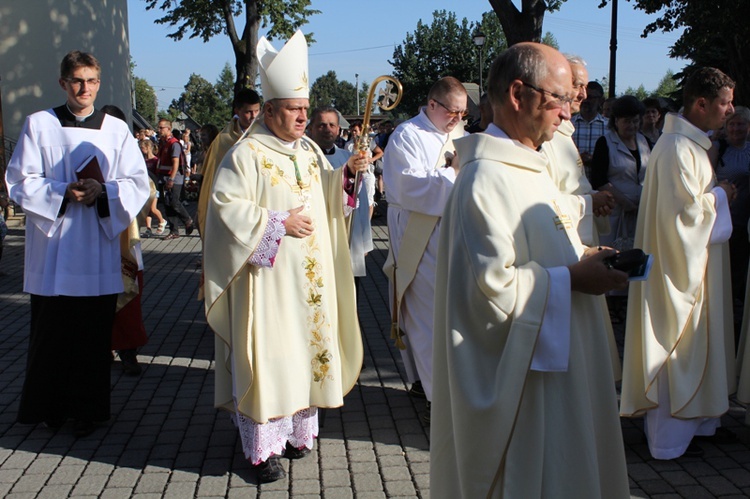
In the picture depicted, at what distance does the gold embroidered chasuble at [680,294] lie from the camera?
430 cm

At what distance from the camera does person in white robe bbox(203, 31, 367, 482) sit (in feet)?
13.5

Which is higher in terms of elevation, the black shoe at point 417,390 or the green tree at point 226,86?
the green tree at point 226,86

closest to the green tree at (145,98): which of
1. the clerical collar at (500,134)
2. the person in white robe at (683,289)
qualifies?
the person in white robe at (683,289)

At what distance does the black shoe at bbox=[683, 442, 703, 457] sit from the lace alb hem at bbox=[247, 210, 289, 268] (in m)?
2.52

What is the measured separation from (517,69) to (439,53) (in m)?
62.2

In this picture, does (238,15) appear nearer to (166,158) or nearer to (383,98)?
(166,158)

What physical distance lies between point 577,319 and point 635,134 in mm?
4682

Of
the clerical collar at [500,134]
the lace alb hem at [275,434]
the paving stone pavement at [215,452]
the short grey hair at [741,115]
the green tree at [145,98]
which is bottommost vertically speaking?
the paving stone pavement at [215,452]

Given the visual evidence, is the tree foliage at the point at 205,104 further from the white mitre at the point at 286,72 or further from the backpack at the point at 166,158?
the white mitre at the point at 286,72

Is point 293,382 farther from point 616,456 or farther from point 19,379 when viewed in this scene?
point 19,379

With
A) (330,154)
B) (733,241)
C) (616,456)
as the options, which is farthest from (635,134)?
(616,456)

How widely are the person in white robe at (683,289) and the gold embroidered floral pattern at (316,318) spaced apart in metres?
1.67

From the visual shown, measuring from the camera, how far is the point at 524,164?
8.22ft

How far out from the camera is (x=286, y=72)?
4348 millimetres
